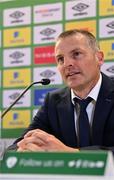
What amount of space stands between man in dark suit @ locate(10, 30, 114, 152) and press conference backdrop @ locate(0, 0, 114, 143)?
2.66 feet

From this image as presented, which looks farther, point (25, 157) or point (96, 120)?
point (96, 120)

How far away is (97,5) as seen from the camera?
278cm

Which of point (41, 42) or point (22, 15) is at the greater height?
point (22, 15)

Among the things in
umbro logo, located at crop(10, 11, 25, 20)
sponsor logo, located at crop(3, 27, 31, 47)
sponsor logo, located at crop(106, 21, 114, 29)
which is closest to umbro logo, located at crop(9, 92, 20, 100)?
sponsor logo, located at crop(3, 27, 31, 47)

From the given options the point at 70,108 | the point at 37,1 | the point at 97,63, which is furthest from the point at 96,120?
the point at 37,1

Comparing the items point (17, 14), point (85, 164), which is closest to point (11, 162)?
point (85, 164)

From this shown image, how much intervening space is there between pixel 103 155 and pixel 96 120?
3.97 feet

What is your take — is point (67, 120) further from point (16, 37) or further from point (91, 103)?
point (16, 37)

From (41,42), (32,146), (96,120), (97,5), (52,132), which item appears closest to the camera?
(32,146)

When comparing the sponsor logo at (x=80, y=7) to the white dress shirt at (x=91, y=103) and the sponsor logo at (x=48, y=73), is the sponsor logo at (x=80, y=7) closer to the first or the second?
the sponsor logo at (x=48, y=73)

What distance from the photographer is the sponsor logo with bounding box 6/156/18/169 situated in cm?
60

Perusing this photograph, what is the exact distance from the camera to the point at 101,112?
69.8 inches

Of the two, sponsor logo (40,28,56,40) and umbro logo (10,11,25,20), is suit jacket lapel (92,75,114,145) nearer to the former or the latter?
sponsor logo (40,28,56,40)

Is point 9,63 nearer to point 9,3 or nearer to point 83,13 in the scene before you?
point 9,3
